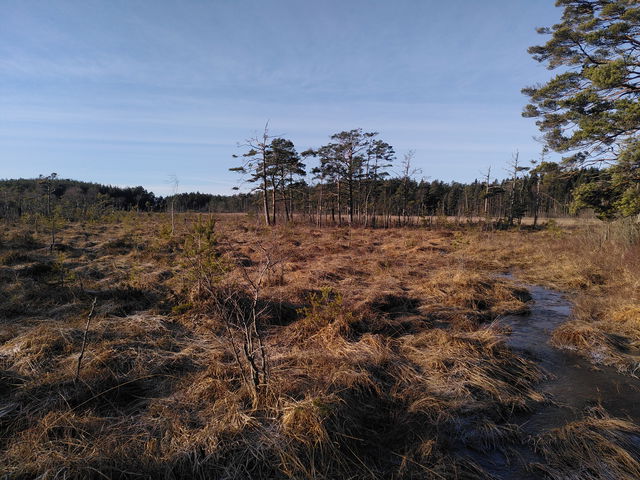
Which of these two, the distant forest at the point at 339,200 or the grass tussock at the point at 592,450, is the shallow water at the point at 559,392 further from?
the distant forest at the point at 339,200

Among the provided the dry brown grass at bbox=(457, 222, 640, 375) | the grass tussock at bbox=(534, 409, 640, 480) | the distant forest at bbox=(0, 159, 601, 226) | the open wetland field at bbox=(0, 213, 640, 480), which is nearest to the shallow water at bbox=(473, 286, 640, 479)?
the open wetland field at bbox=(0, 213, 640, 480)

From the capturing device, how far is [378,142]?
35.9 meters

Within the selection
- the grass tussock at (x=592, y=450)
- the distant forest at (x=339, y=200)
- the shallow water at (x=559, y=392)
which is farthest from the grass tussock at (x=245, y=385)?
the distant forest at (x=339, y=200)

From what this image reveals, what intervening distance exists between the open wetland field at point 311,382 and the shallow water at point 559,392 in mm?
A: 23

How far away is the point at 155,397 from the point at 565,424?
186 inches

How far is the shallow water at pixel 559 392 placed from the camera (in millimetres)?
2758

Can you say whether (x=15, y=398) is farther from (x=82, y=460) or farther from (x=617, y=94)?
(x=617, y=94)

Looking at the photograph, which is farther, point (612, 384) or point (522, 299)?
point (522, 299)

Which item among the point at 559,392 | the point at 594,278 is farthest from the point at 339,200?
the point at 559,392

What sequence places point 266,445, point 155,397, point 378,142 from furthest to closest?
point 378,142
point 155,397
point 266,445

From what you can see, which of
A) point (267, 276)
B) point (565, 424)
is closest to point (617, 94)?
point (565, 424)

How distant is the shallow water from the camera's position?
276 cm

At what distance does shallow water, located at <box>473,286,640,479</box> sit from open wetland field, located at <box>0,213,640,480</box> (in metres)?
0.02

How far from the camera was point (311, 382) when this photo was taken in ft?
11.7
